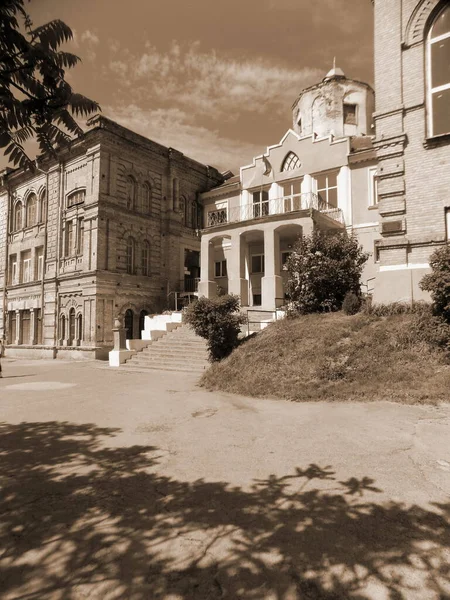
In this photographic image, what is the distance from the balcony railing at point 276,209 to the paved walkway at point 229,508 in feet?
50.9

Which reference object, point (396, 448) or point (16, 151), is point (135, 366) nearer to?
point (396, 448)

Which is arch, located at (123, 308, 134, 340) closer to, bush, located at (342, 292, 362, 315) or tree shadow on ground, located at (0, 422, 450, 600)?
bush, located at (342, 292, 362, 315)

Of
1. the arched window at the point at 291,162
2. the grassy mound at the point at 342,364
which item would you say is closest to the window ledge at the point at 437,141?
the grassy mound at the point at 342,364

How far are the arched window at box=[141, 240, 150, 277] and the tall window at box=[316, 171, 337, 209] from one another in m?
12.0

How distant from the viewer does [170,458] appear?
5.03m

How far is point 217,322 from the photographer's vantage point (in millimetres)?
12938

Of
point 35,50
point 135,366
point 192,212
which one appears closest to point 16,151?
point 35,50

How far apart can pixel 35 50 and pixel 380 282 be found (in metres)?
12.2

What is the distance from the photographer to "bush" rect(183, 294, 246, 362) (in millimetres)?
13000


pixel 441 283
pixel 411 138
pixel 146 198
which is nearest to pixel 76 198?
pixel 146 198

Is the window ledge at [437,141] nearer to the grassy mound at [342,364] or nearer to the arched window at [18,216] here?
the grassy mound at [342,364]

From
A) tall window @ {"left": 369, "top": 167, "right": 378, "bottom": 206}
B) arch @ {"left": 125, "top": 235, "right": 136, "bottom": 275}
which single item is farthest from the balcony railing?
arch @ {"left": 125, "top": 235, "right": 136, "bottom": 275}

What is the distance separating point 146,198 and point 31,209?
1010 cm

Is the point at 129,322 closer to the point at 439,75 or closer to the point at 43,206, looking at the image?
the point at 43,206
